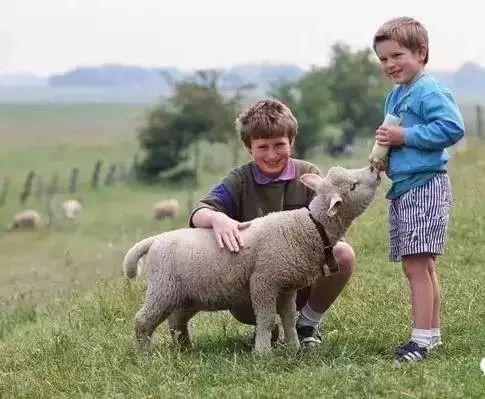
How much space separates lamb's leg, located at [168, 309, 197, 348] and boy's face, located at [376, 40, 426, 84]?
1.91 m

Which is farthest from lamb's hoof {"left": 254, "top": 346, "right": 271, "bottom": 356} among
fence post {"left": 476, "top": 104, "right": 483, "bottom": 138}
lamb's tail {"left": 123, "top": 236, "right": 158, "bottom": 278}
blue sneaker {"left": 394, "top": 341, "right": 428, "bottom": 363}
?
fence post {"left": 476, "top": 104, "right": 483, "bottom": 138}

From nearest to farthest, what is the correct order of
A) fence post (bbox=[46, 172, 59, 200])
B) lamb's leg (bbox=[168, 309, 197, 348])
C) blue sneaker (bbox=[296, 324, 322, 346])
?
1. lamb's leg (bbox=[168, 309, 197, 348])
2. blue sneaker (bbox=[296, 324, 322, 346])
3. fence post (bbox=[46, 172, 59, 200])

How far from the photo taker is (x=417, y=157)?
5.59m

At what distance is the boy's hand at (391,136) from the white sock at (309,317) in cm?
131

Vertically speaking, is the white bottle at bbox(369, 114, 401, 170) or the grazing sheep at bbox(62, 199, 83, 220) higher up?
the white bottle at bbox(369, 114, 401, 170)

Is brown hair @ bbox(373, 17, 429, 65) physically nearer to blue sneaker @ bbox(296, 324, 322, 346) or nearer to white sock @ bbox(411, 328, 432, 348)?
white sock @ bbox(411, 328, 432, 348)

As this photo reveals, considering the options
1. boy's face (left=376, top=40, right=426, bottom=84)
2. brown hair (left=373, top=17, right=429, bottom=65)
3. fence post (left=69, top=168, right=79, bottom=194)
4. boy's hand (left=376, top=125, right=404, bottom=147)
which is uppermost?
brown hair (left=373, top=17, right=429, bottom=65)

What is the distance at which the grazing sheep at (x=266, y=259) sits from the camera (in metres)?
5.65

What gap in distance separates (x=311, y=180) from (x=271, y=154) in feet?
1.09

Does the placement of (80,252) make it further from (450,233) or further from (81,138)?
(81,138)

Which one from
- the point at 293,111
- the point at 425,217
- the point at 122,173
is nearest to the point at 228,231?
the point at 425,217

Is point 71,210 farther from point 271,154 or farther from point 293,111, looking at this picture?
point 271,154

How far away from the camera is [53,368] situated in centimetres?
608

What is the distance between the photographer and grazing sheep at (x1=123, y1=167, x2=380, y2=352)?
222 inches
